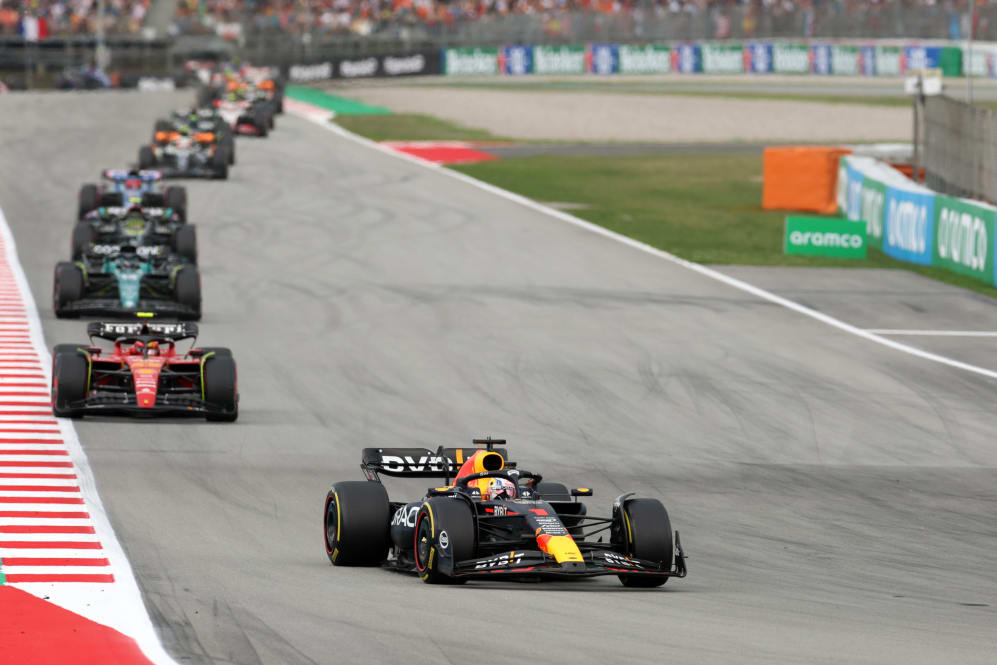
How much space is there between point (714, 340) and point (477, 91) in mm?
53538

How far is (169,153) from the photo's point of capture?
43.1 m

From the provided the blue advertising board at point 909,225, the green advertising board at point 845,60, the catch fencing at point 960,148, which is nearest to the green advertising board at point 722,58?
the green advertising board at point 845,60

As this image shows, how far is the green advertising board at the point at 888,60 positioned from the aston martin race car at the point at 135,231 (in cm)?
6160

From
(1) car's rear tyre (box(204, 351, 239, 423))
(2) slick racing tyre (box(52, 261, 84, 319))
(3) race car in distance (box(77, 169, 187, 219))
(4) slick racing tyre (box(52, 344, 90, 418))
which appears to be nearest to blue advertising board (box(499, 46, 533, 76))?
(3) race car in distance (box(77, 169, 187, 219))

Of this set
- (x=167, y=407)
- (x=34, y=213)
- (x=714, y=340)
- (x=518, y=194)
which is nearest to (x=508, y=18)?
(x=518, y=194)

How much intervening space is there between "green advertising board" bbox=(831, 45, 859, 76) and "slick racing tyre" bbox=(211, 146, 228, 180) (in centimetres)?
4997

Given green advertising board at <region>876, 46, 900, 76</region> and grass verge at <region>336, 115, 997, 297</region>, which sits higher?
green advertising board at <region>876, 46, 900, 76</region>

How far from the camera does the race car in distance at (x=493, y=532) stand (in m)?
11.4

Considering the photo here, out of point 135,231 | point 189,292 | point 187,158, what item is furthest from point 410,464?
point 187,158

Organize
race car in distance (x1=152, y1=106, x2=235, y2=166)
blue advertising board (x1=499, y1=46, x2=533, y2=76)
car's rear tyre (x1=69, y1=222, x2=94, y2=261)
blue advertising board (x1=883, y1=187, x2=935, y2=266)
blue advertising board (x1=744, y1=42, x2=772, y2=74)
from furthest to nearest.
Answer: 1. blue advertising board (x1=744, y1=42, x2=772, y2=74)
2. blue advertising board (x1=499, y1=46, x2=533, y2=76)
3. race car in distance (x1=152, y1=106, x2=235, y2=166)
4. blue advertising board (x1=883, y1=187, x2=935, y2=266)
5. car's rear tyre (x1=69, y1=222, x2=94, y2=261)

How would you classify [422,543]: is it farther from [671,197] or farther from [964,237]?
[671,197]

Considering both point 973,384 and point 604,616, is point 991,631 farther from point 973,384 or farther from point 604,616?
point 973,384

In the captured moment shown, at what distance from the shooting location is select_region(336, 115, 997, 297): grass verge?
33594mm

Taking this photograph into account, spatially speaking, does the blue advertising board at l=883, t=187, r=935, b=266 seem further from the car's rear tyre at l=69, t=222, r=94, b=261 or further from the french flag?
the french flag
